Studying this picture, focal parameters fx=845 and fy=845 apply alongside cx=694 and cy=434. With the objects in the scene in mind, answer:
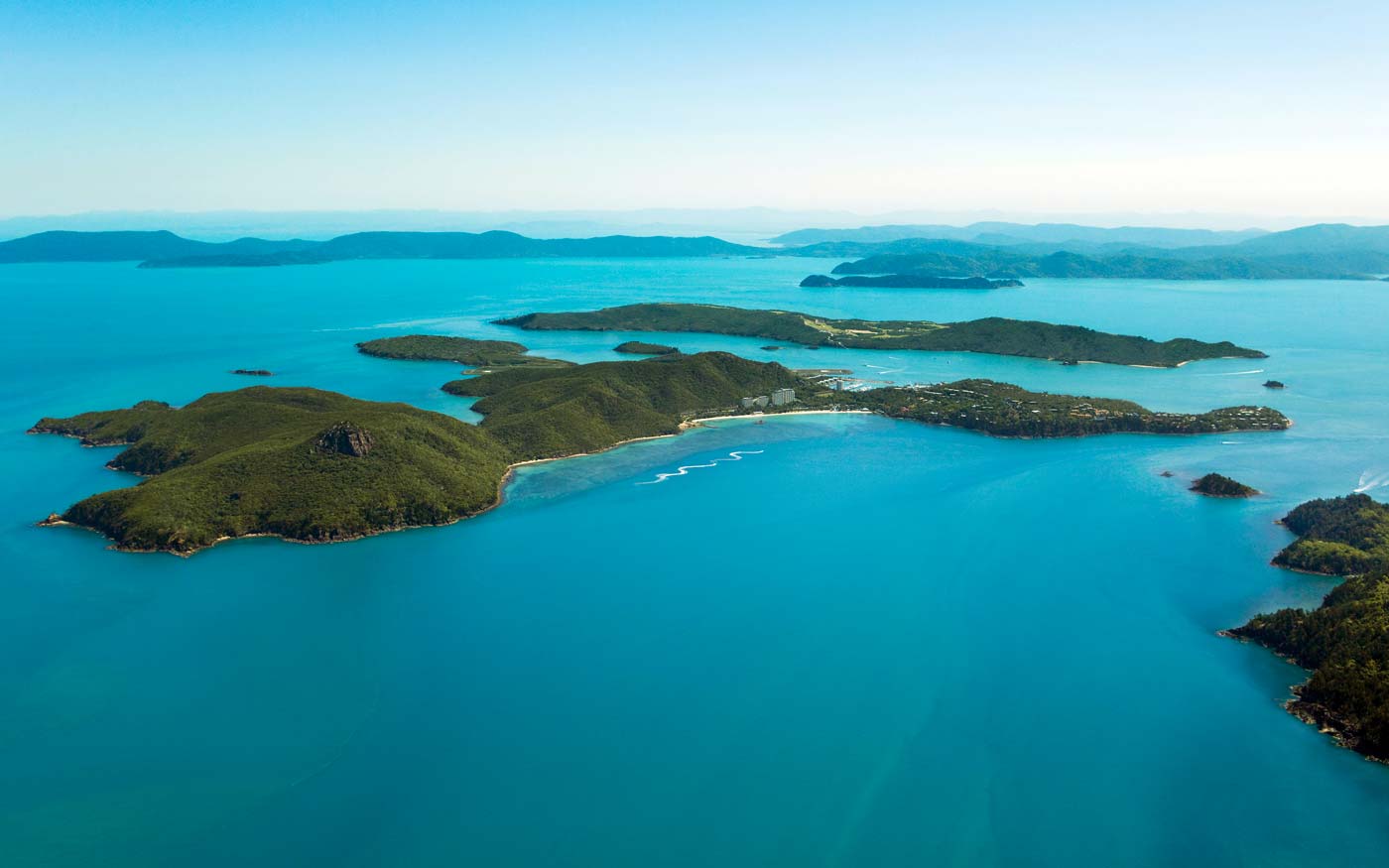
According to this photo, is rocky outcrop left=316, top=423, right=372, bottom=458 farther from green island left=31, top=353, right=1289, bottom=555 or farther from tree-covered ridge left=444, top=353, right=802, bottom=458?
tree-covered ridge left=444, top=353, right=802, bottom=458

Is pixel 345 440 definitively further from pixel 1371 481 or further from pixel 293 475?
pixel 1371 481

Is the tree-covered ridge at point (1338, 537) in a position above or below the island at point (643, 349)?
below

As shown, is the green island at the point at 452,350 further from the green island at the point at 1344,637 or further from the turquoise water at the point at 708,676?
the green island at the point at 1344,637

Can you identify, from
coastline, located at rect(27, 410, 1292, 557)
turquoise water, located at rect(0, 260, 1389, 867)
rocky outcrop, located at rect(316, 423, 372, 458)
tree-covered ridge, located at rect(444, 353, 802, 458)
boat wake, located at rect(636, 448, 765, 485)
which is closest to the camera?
turquoise water, located at rect(0, 260, 1389, 867)

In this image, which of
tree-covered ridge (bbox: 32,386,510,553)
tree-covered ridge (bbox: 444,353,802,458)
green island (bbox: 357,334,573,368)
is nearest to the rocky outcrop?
tree-covered ridge (bbox: 32,386,510,553)

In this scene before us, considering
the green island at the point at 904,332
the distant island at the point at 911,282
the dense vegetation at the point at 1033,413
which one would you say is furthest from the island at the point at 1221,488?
the distant island at the point at 911,282

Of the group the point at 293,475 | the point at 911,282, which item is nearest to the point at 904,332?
the point at 911,282

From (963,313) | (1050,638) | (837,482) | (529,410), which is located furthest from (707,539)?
(963,313)

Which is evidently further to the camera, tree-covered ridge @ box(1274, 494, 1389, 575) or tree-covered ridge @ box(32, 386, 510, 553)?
tree-covered ridge @ box(32, 386, 510, 553)
